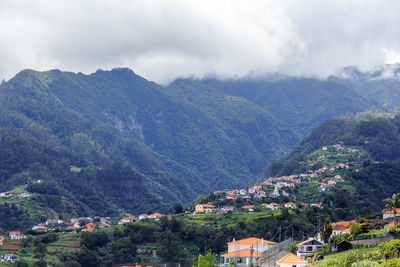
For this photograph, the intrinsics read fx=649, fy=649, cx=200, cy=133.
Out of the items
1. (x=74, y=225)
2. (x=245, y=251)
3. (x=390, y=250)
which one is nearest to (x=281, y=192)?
(x=74, y=225)

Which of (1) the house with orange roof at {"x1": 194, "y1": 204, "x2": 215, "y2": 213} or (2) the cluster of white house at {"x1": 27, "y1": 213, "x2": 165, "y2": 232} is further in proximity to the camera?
(1) the house with orange roof at {"x1": 194, "y1": 204, "x2": 215, "y2": 213}

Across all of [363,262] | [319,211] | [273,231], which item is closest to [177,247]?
[273,231]

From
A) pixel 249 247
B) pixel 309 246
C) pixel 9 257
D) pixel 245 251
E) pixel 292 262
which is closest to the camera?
pixel 292 262

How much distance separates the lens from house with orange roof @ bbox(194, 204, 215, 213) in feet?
520

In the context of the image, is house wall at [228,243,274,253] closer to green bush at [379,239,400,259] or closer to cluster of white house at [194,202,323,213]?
green bush at [379,239,400,259]

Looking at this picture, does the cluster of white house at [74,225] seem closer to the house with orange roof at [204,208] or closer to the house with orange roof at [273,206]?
the house with orange roof at [204,208]

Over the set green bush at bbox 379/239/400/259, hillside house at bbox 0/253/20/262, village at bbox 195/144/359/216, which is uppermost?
village at bbox 195/144/359/216

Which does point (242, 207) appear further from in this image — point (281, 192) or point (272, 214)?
point (272, 214)

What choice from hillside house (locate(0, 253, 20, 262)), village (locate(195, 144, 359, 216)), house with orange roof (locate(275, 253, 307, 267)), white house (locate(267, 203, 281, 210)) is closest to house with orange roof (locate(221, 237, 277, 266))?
house with orange roof (locate(275, 253, 307, 267))

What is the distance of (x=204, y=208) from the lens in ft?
524

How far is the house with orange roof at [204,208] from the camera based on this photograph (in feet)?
520

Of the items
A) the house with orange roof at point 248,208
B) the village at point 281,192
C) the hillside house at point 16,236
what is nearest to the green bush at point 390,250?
the village at point 281,192

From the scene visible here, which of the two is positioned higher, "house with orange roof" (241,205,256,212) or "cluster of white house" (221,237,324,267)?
"house with orange roof" (241,205,256,212)

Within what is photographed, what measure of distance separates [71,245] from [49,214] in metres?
61.5
